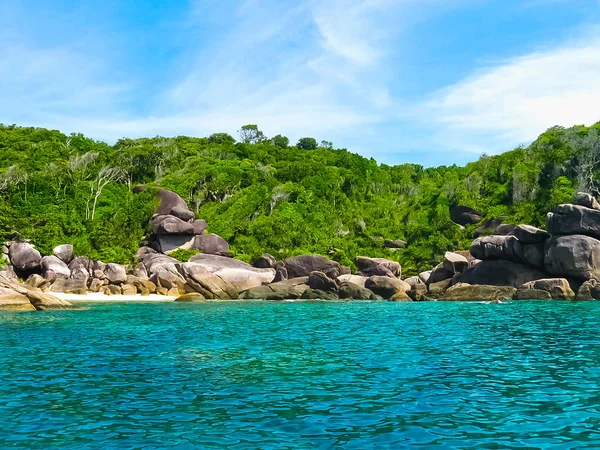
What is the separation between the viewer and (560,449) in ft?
25.2

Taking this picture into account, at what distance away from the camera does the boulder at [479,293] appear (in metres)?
40.9

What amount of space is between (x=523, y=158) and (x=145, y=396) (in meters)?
74.8

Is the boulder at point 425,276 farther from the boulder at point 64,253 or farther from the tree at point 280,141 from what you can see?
the tree at point 280,141

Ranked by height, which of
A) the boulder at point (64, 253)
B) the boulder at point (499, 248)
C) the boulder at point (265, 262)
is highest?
the boulder at point (499, 248)

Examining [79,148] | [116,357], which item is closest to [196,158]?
[79,148]

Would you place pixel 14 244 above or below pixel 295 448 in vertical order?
above

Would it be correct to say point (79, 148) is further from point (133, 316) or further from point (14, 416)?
point (14, 416)

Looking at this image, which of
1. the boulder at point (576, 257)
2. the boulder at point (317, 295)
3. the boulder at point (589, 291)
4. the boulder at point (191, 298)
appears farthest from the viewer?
the boulder at point (317, 295)

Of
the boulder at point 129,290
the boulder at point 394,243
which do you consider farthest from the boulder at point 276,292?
the boulder at point 394,243

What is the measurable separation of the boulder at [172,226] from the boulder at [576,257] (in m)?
34.8

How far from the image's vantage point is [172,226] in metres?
56.5

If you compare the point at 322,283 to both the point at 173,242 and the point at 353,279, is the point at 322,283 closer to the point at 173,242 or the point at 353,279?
the point at 353,279

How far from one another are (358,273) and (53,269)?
28.5 m

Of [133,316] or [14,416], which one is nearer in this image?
[14,416]
